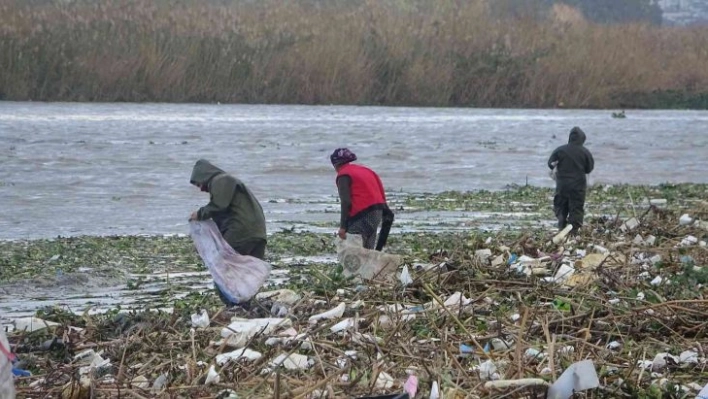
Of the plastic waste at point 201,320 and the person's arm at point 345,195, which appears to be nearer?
the plastic waste at point 201,320

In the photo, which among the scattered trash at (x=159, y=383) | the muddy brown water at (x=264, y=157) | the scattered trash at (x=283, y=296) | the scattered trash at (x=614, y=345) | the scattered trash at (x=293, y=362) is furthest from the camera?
the muddy brown water at (x=264, y=157)

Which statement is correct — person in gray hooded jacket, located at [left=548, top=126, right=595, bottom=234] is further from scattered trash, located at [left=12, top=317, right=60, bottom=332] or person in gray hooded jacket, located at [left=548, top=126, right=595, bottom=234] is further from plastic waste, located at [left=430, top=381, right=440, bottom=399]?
plastic waste, located at [left=430, top=381, right=440, bottom=399]

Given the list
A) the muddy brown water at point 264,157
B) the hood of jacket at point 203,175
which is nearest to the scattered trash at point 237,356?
the hood of jacket at point 203,175

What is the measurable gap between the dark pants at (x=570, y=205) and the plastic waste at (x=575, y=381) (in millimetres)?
7953

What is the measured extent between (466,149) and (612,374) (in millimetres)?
26596

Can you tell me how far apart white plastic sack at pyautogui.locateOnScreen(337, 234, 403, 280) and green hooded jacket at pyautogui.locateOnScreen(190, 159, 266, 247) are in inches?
25.7

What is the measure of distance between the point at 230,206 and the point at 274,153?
67.2ft

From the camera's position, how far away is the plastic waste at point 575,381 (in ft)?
22.0

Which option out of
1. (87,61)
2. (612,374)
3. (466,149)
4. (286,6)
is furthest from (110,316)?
(286,6)

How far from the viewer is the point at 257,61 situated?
4088 centimetres

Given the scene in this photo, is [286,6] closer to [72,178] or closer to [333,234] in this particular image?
[72,178]

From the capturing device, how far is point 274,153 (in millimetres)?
31016

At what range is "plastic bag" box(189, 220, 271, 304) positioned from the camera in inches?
391

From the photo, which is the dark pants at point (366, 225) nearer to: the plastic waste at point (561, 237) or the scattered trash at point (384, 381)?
the plastic waste at point (561, 237)
